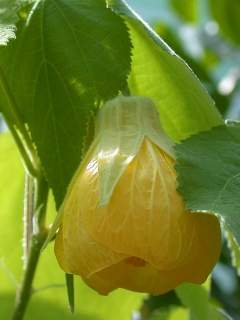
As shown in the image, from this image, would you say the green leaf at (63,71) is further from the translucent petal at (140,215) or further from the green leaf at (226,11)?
the green leaf at (226,11)

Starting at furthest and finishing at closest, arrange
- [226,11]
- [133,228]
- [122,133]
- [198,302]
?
[226,11], [198,302], [122,133], [133,228]

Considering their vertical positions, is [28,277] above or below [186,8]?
above

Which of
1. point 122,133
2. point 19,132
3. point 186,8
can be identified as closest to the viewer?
point 122,133

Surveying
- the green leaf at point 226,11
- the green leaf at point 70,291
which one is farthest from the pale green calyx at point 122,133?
the green leaf at point 226,11

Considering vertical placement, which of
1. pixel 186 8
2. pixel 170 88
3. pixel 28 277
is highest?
pixel 170 88

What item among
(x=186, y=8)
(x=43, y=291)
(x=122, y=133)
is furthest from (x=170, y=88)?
(x=186, y=8)

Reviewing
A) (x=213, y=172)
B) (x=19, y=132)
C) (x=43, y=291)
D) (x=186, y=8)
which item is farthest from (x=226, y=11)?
(x=213, y=172)

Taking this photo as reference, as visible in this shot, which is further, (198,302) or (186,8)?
(186,8)

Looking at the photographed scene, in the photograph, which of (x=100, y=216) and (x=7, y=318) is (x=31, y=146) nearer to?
(x=100, y=216)

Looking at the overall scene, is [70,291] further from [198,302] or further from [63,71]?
[198,302]

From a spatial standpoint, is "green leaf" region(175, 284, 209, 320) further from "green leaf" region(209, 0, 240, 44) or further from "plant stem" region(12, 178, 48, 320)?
"green leaf" region(209, 0, 240, 44)
